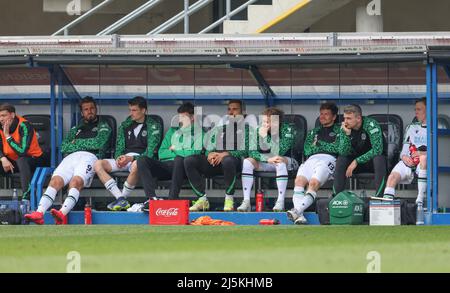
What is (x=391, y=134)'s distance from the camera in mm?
19094

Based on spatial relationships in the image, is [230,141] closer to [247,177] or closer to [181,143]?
[181,143]

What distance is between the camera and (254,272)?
11289 mm

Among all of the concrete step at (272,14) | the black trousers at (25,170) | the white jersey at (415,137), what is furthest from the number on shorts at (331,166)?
the black trousers at (25,170)

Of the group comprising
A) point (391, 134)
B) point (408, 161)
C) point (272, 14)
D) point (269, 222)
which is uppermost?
point (272, 14)

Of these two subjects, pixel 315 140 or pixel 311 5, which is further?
pixel 311 5

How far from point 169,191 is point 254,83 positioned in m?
1.88

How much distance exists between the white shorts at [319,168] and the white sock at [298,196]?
0.19 meters

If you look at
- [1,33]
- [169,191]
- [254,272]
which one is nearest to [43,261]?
[254,272]

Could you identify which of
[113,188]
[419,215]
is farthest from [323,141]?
[113,188]

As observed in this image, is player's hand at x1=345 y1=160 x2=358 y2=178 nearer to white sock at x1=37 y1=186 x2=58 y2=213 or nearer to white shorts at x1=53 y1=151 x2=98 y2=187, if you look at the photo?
white shorts at x1=53 y1=151 x2=98 y2=187

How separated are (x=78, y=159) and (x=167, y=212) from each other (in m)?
1.62

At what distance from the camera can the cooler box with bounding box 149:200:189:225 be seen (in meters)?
18.1

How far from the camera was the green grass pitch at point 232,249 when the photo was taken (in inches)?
461

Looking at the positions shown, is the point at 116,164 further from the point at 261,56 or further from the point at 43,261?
the point at 43,261
